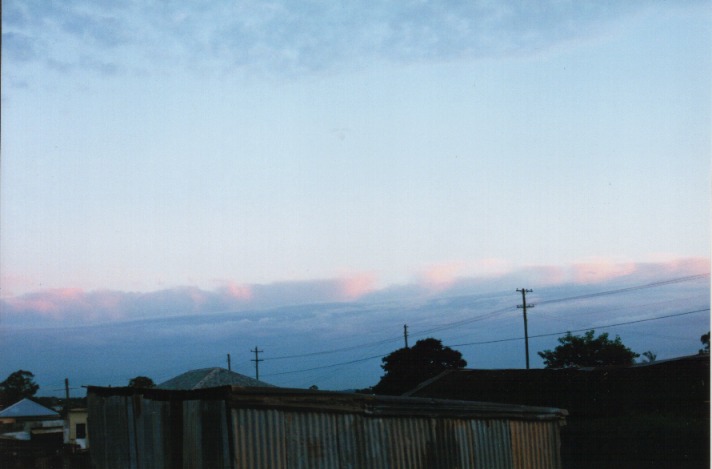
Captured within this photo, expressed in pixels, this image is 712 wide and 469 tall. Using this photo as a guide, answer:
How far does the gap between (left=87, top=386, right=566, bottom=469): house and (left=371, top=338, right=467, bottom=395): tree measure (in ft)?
118

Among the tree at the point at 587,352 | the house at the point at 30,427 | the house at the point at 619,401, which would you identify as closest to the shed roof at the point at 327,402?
the house at the point at 619,401

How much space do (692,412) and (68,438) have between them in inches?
1201

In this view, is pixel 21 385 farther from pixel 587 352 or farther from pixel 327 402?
pixel 327 402

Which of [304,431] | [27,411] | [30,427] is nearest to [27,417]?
[27,411]

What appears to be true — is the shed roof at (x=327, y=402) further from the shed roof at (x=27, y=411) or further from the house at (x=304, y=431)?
the shed roof at (x=27, y=411)

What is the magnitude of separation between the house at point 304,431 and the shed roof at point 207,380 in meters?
8.38

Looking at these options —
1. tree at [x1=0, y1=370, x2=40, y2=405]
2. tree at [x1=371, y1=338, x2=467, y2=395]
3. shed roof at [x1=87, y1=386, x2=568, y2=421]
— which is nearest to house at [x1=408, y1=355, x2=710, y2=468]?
tree at [x1=371, y1=338, x2=467, y2=395]

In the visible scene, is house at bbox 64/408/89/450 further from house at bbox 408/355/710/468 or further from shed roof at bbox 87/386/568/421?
shed roof at bbox 87/386/568/421

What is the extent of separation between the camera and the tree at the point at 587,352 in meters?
64.4

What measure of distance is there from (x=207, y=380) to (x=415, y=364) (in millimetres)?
30097

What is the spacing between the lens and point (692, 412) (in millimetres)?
31703

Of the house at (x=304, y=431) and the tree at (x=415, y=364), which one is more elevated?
the house at (x=304, y=431)

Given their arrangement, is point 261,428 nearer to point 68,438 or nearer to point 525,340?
point 68,438

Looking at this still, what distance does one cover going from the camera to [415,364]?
5259cm
